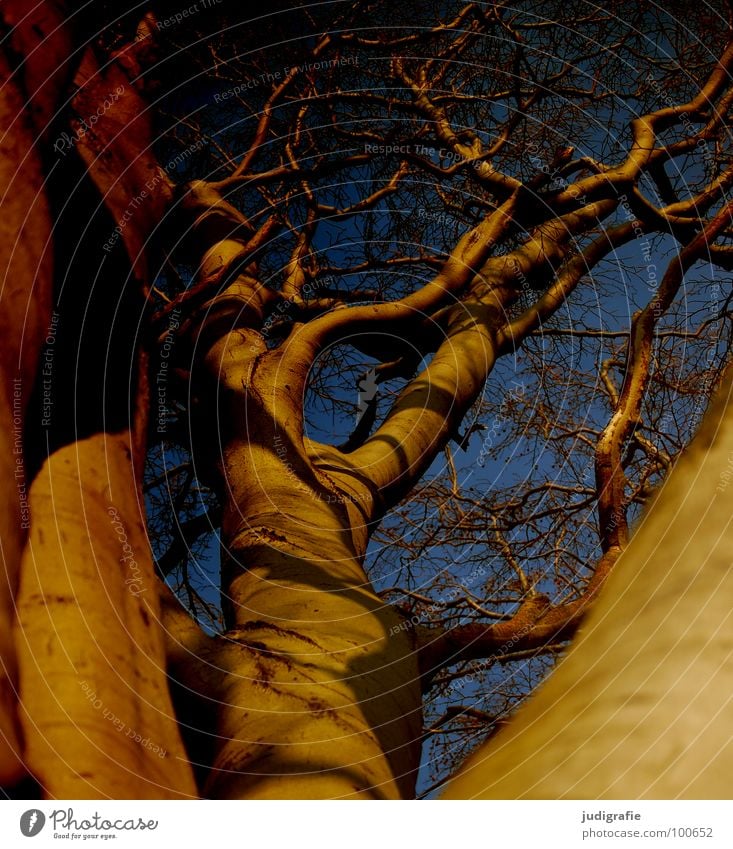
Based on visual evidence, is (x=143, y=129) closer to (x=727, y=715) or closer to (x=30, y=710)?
(x=30, y=710)

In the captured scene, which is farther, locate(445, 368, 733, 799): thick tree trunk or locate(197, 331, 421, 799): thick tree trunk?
locate(197, 331, 421, 799): thick tree trunk

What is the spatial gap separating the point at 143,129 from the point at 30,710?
1.25 m

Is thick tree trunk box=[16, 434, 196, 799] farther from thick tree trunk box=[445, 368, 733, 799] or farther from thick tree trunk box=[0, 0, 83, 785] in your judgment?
thick tree trunk box=[445, 368, 733, 799]

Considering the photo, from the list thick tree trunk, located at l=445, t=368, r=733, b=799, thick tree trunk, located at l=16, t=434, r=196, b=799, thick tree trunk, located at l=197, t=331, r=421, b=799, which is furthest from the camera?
thick tree trunk, located at l=197, t=331, r=421, b=799

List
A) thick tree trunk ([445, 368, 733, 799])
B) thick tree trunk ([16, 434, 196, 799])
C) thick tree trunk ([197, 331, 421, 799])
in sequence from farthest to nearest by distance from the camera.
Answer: thick tree trunk ([197, 331, 421, 799]) < thick tree trunk ([16, 434, 196, 799]) < thick tree trunk ([445, 368, 733, 799])

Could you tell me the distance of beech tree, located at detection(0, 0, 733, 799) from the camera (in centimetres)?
75
